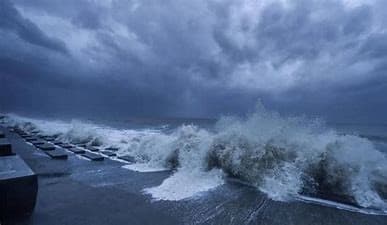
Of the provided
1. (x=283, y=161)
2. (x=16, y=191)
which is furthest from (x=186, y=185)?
(x=16, y=191)

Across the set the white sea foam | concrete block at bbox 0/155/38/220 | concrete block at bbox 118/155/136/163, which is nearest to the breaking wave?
the white sea foam

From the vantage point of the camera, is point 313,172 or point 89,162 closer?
point 313,172

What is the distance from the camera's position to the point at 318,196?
5.39m

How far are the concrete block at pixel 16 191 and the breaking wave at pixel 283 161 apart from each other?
2331 mm

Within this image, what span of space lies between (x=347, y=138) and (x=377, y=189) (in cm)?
148

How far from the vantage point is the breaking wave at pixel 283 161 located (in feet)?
18.4

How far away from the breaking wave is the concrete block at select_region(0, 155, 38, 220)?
233cm

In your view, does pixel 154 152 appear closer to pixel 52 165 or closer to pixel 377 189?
pixel 52 165

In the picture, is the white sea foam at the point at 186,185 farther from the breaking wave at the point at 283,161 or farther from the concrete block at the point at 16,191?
the concrete block at the point at 16,191

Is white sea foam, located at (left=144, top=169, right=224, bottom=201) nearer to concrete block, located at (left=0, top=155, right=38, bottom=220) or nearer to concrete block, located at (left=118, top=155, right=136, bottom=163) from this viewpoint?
concrete block, located at (left=0, top=155, right=38, bottom=220)

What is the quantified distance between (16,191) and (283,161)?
5905 mm

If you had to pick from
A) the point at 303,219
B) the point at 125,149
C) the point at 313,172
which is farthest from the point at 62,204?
the point at 125,149

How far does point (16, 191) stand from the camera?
3.58 meters

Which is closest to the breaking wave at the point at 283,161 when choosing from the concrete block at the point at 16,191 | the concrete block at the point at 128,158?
the concrete block at the point at 128,158
